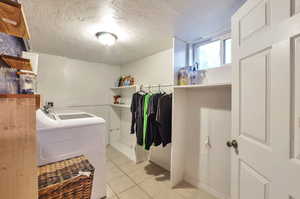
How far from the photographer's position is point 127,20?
59.0 inches

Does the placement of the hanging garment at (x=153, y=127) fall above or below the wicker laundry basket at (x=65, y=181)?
above

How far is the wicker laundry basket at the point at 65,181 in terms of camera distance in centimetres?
92

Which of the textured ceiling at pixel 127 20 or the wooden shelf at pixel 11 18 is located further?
the textured ceiling at pixel 127 20

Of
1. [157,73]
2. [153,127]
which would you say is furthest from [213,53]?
[153,127]

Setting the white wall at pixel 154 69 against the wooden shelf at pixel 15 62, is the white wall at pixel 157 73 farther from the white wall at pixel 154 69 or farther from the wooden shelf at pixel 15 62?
the wooden shelf at pixel 15 62

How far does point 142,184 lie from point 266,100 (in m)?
1.88

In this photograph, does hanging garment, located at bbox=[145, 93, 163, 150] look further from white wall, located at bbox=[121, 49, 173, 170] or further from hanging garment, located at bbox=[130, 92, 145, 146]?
white wall, located at bbox=[121, 49, 173, 170]

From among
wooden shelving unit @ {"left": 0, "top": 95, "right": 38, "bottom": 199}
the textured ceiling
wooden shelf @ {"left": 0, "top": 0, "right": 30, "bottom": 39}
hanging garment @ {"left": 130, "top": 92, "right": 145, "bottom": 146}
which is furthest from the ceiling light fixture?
wooden shelving unit @ {"left": 0, "top": 95, "right": 38, "bottom": 199}

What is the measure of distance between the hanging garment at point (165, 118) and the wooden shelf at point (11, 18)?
159 centimetres

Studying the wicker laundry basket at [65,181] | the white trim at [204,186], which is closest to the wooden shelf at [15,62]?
the wicker laundry basket at [65,181]

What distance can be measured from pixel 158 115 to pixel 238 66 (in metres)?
1.15

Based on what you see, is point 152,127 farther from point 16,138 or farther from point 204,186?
point 16,138

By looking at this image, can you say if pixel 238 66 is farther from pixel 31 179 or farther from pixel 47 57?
pixel 47 57

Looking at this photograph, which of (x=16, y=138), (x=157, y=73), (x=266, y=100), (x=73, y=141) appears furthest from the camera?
(x=157, y=73)
